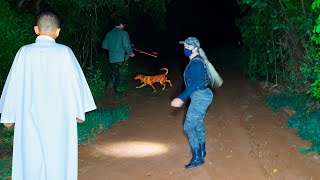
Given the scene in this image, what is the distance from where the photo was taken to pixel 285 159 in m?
7.09

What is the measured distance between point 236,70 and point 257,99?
17.5 feet

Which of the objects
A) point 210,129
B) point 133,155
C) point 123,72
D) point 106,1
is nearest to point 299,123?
point 210,129

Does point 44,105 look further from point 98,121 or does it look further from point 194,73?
point 98,121

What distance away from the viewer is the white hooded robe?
4598 millimetres

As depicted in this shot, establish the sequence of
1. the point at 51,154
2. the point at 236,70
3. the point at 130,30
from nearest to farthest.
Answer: the point at 51,154
the point at 236,70
the point at 130,30

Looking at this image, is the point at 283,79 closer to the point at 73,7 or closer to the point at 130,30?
the point at 73,7

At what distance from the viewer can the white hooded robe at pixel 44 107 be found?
15.1ft

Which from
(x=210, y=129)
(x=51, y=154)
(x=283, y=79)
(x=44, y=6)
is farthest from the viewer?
(x=283, y=79)

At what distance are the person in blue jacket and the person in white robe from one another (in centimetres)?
197

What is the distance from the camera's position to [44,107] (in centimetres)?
466

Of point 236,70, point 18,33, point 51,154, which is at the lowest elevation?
point 236,70

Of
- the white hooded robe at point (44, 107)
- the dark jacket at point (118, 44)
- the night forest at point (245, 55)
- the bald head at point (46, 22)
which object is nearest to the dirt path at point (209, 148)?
the night forest at point (245, 55)

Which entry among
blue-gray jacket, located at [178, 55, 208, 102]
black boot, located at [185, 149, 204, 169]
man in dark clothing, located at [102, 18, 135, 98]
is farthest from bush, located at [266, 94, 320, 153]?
man in dark clothing, located at [102, 18, 135, 98]

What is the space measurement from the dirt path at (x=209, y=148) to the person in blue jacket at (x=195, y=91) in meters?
0.41
